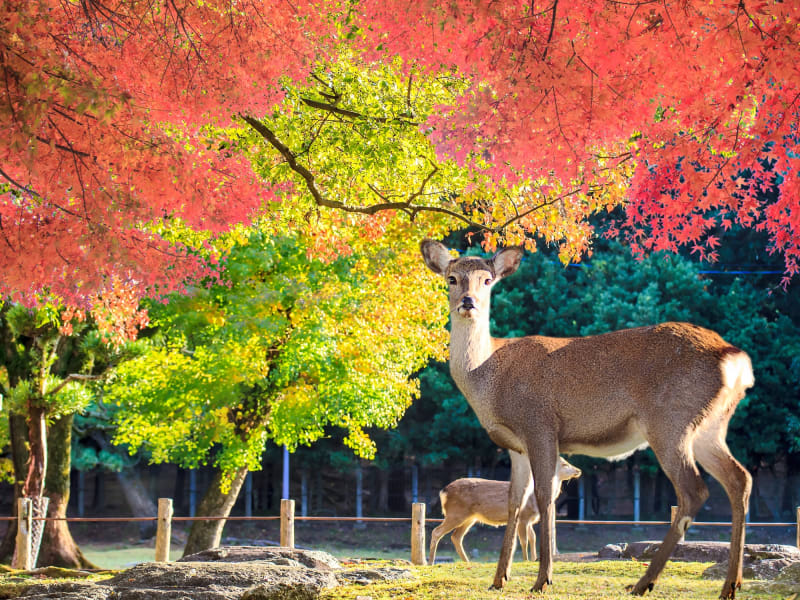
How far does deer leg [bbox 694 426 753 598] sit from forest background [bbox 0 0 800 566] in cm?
185

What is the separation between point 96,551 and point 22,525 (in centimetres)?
2100

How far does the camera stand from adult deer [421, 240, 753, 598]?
7961 mm

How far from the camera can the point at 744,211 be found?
7.49 m

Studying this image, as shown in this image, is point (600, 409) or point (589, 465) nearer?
point (600, 409)

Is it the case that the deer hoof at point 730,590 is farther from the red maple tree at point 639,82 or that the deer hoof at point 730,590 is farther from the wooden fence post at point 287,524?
the wooden fence post at point 287,524

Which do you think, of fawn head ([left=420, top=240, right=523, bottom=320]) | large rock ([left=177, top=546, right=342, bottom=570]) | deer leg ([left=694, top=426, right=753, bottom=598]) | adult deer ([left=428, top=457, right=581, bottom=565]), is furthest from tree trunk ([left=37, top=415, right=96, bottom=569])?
deer leg ([left=694, top=426, right=753, bottom=598])

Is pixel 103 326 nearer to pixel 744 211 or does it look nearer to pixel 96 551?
pixel 744 211

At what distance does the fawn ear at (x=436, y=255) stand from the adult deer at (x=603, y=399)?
240 mm

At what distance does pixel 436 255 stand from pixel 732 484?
383 cm

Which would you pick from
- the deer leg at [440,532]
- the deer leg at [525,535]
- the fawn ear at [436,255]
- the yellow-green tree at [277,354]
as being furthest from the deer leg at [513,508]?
the yellow-green tree at [277,354]

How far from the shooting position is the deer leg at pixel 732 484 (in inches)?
300

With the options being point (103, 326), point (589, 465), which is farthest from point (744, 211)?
point (589, 465)

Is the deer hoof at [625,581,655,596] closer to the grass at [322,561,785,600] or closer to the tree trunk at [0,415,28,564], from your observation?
the grass at [322,561,785,600]

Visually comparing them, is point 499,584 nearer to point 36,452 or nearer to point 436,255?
point 436,255
